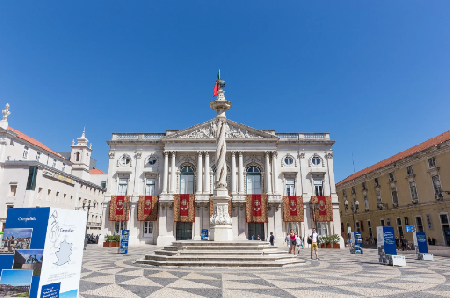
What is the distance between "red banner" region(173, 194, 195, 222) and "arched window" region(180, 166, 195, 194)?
1962 mm

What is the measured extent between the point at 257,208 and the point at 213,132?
11065mm

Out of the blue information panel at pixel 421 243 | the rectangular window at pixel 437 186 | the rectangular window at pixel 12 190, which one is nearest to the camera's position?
the blue information panel at pixel 421 243

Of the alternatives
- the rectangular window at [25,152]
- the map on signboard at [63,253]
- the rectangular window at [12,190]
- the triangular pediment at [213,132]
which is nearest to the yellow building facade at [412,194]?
the triangular pediment at [213,132]

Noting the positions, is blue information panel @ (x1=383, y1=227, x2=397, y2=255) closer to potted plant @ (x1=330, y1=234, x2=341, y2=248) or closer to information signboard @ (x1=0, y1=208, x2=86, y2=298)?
information signboard @ (x1=0, y1=208, x2=86, y2=298)

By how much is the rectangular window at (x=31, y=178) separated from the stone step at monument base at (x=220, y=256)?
2909 centimetres

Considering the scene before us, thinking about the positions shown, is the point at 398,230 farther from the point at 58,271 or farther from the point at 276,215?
the point at 58,271

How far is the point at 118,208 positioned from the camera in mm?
35062

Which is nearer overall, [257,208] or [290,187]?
[257,208]

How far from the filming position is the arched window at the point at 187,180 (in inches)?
1438

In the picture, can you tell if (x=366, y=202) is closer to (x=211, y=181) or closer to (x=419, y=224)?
(x=419, y=224)

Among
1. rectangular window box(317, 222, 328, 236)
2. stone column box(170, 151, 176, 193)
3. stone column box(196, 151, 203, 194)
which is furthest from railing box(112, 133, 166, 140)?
rectangular window box(317, 222, 328, 236)

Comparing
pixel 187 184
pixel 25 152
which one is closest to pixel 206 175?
pixel 187 184

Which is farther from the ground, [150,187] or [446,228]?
[150,187]

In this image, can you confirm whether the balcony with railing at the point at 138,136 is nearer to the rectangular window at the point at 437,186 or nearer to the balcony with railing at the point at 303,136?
the balcony with railing at the point at 303,136
